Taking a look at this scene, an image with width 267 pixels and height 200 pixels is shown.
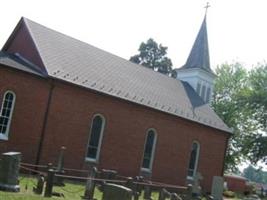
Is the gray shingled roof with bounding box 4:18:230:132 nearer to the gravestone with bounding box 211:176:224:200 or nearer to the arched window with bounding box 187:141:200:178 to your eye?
the arched window with bounding box 187:141:200:178

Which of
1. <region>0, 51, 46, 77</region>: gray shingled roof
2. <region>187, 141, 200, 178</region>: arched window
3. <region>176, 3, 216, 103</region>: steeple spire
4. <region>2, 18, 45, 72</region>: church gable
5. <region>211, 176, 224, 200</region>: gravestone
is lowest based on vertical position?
<region>211, 176, 224, 200</region>: gravestone

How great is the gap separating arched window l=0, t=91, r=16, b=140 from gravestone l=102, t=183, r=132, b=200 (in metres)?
11.6

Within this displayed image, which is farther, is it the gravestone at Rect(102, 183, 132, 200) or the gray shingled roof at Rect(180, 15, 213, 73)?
the gray shingled roof at Rect(180, 15, 213, 73)

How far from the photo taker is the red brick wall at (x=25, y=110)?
2298 centimetres

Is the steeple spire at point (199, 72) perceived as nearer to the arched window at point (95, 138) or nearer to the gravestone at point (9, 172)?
the arched window at point (95, 138)

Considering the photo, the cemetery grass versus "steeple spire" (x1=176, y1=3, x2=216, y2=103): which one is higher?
"steeple spire" (x1=176, y1=3, x2=216, y2=103)

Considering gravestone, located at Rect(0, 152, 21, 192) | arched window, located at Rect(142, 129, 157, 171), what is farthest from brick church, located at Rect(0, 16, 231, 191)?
gravestone, located at Rect(0, 152, 21, 192)

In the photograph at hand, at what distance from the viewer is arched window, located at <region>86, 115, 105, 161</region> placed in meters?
26.5

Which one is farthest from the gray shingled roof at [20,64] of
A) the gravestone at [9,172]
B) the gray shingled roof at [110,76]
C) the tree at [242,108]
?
the tree at [242,108]

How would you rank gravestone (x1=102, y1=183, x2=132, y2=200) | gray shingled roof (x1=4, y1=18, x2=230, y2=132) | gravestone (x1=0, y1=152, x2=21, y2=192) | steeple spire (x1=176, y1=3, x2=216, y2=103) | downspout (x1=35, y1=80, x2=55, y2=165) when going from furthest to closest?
steeple spire (x1=176, y1=3, x2=216, y2=103)
gray shingled roof (x1=4, y1=18, x2=230, y2=132)
downspout (x1=35, y1=80, x2=55, y2=165)
gravestone (x1=0, y1=152, x2=21, y2=192)
gravestone (x1=102, y1=183, x2=132, y2=200)

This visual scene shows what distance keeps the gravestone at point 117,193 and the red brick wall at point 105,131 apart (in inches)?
454

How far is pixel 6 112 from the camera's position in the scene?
76.2ft

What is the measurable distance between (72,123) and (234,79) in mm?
35474

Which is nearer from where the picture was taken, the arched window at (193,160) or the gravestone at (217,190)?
the gravestone at (217,190)
